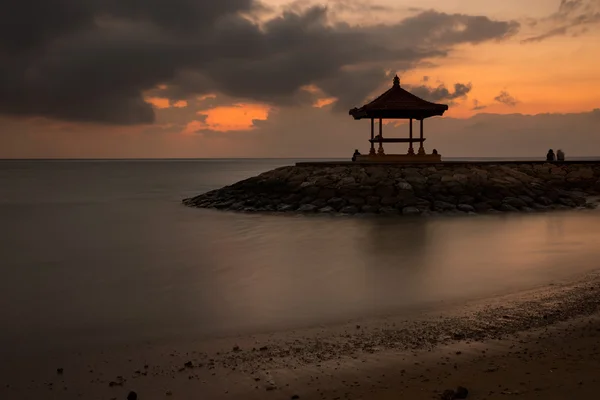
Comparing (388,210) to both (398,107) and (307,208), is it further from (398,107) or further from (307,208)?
(398,107)

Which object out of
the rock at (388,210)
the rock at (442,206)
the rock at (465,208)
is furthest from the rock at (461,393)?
the rock at (465,208)

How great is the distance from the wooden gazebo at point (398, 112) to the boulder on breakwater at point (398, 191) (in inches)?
78.7

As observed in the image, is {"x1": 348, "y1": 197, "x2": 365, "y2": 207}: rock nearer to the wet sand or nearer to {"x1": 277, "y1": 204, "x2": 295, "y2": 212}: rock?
{"x1": 277, "y1": 204, "x2": 295, "y2": 212}: rock

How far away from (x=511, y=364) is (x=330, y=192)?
20601 millimetres

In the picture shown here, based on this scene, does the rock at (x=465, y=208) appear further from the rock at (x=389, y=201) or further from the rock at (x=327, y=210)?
the rock at (x=327, y=210)

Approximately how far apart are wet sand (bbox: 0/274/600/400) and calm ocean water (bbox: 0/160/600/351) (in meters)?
0.84

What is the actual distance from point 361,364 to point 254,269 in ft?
24.6

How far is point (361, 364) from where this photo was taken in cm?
623

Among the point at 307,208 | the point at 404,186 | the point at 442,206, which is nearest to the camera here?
the point at 442,206

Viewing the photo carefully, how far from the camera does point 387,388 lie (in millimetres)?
5469

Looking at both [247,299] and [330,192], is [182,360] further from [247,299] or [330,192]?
Answer: [330,192]

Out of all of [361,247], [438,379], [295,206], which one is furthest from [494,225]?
[438,379]

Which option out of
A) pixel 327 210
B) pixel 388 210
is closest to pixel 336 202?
pixel 327 210

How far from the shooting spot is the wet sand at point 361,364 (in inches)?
216
